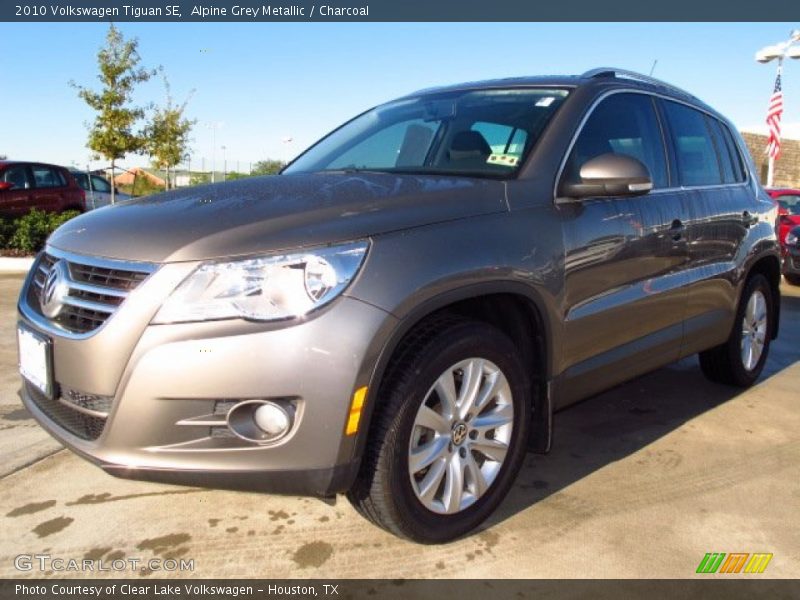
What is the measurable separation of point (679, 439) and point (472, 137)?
76.4 inches

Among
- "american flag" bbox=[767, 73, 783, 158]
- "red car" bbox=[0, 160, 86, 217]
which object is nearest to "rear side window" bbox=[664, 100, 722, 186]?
"red car" bbox=[0, 160, 86, 217]

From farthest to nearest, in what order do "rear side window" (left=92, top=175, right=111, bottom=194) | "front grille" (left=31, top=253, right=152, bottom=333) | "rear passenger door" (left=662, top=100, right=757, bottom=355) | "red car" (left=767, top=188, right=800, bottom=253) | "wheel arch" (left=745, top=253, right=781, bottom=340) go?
"rear side window" (left=92, top=175, right=111, bottom=194)
"red car" (left=767, top=188, right=800, bottom=253)
"wheel arch" (left=745, top=253, right=781, bottom=340)
"rear passenger door" (left=662, top=100, right=757, bottom=355)
"front grille" (left=31, top=253, right=152, bottom=333)

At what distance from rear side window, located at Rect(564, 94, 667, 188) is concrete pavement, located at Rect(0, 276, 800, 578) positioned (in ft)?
4.44

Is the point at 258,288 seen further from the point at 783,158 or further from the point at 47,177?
the point at 783,158

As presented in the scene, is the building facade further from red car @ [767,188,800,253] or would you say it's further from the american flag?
red car @ [767,188,800,253]

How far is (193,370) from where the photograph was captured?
77.1 inches

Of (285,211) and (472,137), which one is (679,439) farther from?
(285,211)

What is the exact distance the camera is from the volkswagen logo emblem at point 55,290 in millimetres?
2256

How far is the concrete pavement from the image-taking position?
2.37 meters

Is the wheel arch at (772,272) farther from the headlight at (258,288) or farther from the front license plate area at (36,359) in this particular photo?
the front license plate area at (36,359)

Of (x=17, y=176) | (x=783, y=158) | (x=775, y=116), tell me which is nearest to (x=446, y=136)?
(x=17, y=176)

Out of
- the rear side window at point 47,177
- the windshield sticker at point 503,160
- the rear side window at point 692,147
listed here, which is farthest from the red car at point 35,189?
the rear side window at point 692,147

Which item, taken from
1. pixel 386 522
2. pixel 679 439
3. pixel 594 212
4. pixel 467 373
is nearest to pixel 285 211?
pixel 467 373

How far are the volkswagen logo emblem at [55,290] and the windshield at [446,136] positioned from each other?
4.54 ft
